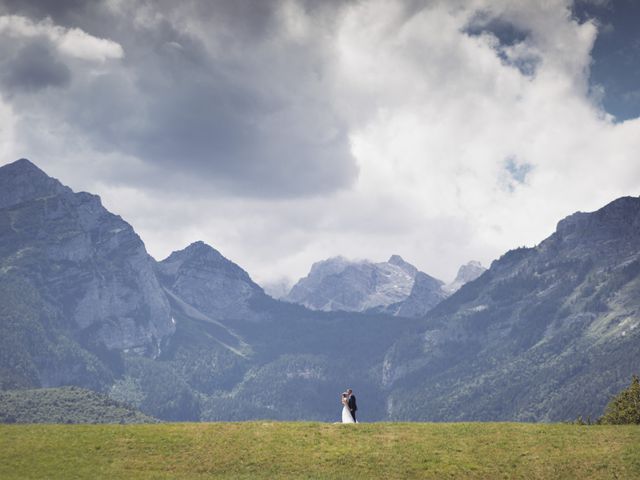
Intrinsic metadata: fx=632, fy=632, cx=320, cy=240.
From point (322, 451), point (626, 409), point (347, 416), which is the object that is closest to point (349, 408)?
point (347, 416)

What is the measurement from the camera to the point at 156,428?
63594 mm

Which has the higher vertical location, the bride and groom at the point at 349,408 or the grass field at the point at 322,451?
the bride and groom at the point at 349,408

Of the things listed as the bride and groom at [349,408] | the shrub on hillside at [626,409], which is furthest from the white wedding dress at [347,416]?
the shrub on hillside at [626,409]

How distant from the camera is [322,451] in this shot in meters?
55.7

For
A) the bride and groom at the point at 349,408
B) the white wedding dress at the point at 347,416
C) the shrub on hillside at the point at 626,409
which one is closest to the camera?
the white wedding dress at the point at 347,416

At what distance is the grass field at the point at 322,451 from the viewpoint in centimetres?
5134

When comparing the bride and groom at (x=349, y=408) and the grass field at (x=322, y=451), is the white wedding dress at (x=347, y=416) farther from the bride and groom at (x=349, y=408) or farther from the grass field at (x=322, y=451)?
the grass field at (x=322, y=451)

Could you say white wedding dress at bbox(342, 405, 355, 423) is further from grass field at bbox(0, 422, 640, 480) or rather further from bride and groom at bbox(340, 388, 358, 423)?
grass field at bbox(0, 422, 640, 480)

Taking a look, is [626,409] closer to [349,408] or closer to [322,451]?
[349,408]

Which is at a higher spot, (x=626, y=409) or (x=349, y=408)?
(x=349, y=408)

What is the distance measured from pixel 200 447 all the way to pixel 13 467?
50.4ft

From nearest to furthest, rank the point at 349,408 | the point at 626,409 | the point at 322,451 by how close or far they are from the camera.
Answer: the point at 322,451 < the point at 349,408 < the point at 626,409

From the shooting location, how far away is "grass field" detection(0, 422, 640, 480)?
168 feet

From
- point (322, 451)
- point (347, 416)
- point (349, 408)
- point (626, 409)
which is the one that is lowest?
point (626, 409)
